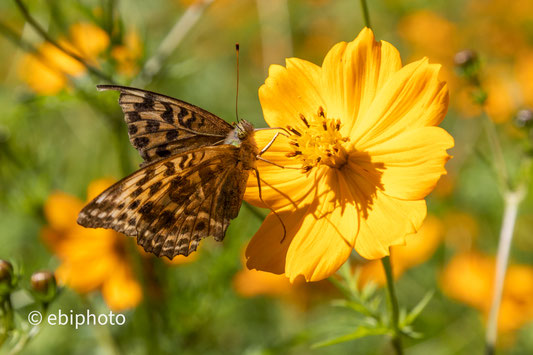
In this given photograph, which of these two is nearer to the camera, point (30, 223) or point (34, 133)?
point (34, 133)

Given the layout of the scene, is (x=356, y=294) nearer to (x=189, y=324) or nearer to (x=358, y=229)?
(x=358, y=229)

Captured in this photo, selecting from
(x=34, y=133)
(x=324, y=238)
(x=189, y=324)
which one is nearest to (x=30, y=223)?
(x=34, y=133)

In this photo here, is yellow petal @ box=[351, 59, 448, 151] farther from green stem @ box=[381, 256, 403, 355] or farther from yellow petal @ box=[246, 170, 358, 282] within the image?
green stem @ box=[381, 256, 403, 355]

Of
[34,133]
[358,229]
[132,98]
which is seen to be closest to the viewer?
[358,229]

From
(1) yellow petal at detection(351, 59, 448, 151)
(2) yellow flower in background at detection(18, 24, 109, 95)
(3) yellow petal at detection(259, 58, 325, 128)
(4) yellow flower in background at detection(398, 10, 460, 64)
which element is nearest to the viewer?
(1) yellow petal at detection(351, 59, 448, 151)

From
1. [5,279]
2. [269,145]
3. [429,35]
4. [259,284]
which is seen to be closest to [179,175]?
[269,145]

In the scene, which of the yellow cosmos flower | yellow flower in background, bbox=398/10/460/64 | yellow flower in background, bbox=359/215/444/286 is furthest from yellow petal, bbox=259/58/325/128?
yellow flower in background, bbox=398/10/460/64

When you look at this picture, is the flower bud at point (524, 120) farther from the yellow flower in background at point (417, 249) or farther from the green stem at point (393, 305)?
the yellow flower in background at point (417, 249)
